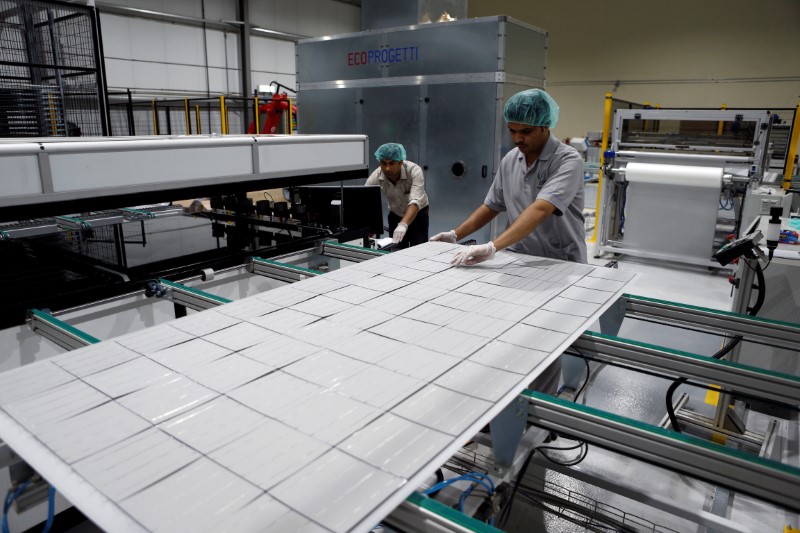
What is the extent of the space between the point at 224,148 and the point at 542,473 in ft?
6.49

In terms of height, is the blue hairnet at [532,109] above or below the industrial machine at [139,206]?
above

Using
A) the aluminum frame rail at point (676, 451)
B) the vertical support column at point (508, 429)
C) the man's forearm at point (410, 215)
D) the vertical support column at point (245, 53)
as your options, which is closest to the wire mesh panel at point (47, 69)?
the man's forearm at point (410, 215)

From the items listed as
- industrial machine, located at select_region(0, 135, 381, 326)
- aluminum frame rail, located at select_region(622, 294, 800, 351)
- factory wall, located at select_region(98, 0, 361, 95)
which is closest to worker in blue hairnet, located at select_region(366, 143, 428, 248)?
industrial machine, located at select_region(0, 135, 381, 326)

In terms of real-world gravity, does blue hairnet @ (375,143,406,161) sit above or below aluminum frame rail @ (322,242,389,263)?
above

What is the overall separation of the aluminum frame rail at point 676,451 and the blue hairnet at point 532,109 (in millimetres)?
1482

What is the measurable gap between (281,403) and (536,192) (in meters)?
1.80

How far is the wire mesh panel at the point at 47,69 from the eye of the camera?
3936 millimetres

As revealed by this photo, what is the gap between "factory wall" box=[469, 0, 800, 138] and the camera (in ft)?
34.1

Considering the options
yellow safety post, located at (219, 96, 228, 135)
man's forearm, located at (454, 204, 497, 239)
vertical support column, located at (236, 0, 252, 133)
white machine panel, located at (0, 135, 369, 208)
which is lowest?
man's forearm, located at (454, 204, 497, 239)

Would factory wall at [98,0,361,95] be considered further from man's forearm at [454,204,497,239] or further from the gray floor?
the gray floor

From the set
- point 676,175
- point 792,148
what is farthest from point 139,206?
point 792,148

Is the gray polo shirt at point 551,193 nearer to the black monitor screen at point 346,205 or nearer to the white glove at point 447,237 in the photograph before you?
the white glove at point 447,237

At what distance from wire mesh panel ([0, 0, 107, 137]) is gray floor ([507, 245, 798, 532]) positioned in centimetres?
425

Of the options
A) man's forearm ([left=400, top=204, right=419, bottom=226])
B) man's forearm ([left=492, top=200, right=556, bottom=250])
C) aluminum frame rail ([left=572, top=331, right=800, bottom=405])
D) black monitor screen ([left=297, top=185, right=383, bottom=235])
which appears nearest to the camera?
aluminum frame rail ([left=572, top=331, right=800, bottom=405])
